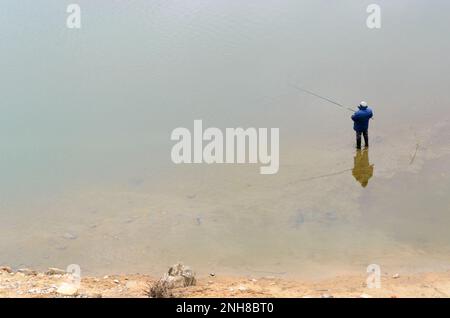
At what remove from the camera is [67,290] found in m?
5.99

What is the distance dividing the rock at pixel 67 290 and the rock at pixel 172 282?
0.82 meters

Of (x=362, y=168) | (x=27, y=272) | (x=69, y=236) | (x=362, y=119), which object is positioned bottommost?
(x=27, y=272)

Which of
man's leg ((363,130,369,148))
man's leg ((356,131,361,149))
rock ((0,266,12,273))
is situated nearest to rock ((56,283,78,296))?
rock ((0,266,12,273))

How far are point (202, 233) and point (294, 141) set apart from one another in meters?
2.84

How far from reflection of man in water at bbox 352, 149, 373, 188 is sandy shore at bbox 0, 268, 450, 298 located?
8.02 ft

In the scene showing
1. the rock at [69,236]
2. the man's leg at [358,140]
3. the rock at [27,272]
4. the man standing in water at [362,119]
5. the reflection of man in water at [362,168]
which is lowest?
the rock at [27,272]

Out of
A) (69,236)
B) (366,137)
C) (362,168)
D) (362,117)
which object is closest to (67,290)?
(69,236)

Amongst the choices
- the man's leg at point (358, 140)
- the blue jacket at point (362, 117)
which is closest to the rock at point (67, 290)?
the blue jacket at point (362, 117)

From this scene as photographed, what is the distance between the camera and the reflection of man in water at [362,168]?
861 centimetres

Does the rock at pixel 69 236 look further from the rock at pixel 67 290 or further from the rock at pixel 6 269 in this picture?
the rock at pixel 67 290

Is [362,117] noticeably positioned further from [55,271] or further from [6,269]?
[6,269]

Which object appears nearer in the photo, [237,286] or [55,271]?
[237,286]

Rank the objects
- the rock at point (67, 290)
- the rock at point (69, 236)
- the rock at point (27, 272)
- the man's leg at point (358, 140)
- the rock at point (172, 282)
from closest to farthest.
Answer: the rock at point (172, 282) < the rock at point (67, 290) < the rock at point (27, 272) < the rock at point (69, 236) < the man's leg at point (358, 140)

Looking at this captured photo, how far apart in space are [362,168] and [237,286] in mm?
3554
